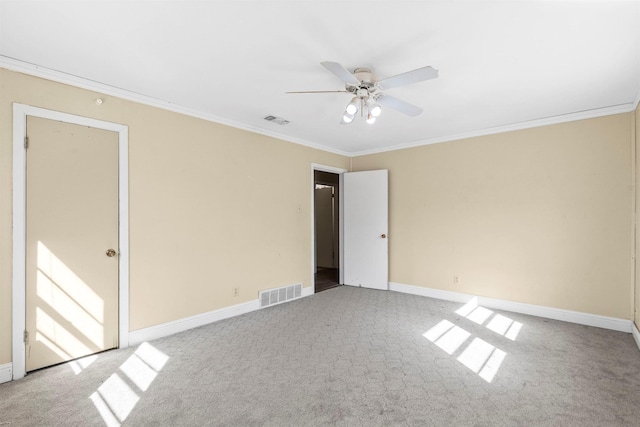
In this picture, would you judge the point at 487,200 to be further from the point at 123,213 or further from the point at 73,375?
the point at 73,375

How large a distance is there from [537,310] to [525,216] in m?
1.22

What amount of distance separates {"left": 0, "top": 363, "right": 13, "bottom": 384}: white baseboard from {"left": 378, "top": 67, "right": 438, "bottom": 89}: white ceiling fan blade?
12.0 ft

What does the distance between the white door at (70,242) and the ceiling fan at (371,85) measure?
2.31 metres

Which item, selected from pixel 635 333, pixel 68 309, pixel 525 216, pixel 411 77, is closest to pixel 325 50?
pixel 411 77

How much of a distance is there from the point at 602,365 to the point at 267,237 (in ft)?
12.5

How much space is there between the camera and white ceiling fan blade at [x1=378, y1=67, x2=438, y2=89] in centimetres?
213

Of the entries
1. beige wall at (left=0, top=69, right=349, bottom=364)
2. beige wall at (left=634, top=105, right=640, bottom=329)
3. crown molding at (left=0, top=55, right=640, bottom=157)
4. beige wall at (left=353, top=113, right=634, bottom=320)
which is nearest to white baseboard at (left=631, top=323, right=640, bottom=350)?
beige wall at (left=634, top=105, right=640, bottom=329)

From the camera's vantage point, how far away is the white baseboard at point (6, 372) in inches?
94.1

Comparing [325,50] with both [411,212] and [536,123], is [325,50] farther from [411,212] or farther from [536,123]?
[411,212]

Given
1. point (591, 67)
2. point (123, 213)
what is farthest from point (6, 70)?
point (591, 67)

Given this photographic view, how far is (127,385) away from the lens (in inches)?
94.0

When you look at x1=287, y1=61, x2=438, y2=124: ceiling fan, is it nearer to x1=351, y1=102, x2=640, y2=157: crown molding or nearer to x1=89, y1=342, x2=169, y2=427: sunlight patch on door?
x1=351, y1=102, x2=640, y2=157: crown molding

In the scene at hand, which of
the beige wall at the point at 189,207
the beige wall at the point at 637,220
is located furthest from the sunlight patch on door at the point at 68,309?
the beige wall at the point at 637,220

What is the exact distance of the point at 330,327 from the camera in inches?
142
